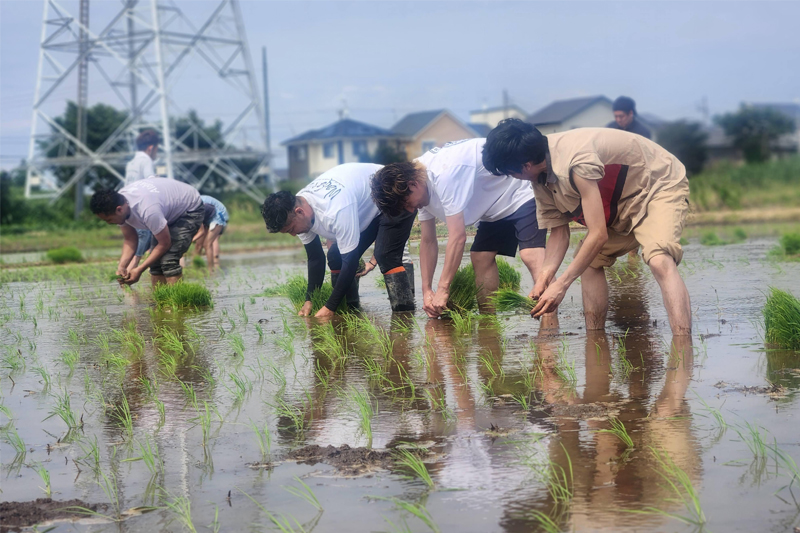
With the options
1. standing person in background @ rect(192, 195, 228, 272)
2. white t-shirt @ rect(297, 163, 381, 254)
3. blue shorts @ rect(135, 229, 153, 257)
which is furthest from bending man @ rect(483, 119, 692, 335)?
standing person in background @ rect(192, 195, 228, 272)

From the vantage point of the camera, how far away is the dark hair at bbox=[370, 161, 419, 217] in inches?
200

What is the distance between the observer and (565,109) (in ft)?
189

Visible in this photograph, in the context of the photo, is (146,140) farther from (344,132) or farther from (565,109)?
(565,109)

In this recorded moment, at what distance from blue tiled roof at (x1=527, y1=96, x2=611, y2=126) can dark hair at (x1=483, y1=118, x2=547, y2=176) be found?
2051 inches

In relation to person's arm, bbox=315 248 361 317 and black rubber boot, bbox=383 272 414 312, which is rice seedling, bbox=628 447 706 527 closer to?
person's arm, bbox=315 248 361 317

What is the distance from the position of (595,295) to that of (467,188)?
106 cm

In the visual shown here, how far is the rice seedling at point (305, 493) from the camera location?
2.39 m

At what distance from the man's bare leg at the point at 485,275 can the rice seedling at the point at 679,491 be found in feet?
11.8

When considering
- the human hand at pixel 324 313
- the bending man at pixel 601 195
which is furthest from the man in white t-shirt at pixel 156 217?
the bending man at pixel 601 195

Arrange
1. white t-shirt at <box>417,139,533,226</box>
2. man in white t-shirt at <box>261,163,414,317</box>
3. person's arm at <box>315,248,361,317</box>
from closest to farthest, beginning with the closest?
white t-shirt at <box>417,139,533,226</box>
man in white t-shirt at <box>261,163,414,317</box>
person's arm at <box>315,248,361,317</box>

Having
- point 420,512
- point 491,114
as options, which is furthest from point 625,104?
point 491,114

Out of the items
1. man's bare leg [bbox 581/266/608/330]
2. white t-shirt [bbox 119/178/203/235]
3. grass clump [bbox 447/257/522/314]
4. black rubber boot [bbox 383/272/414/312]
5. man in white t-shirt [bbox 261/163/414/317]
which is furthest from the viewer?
white t-shirt [bbox 119/178/203/235]

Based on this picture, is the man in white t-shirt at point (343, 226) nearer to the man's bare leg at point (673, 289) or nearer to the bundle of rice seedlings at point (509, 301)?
the bundle of rice seedlings at point (509, 301)

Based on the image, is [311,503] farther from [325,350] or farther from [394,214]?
[394,214]
